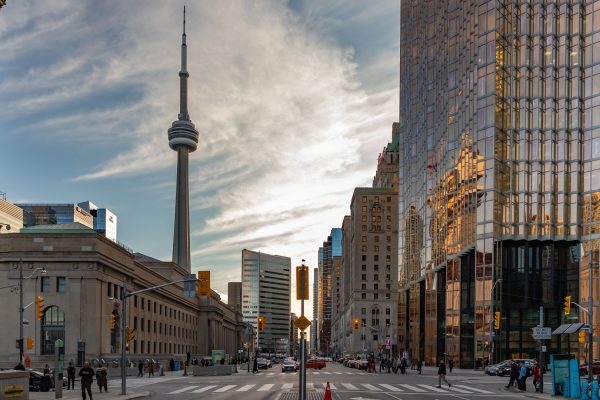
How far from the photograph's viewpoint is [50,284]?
63.8 m

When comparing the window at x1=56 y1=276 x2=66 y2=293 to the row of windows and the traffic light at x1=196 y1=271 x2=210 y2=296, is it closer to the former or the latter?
the row of windows

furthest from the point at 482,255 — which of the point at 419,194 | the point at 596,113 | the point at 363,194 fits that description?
the point at 363,194

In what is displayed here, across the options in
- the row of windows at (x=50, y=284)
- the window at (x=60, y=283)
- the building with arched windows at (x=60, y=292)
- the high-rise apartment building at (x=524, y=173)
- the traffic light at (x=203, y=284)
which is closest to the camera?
the traffic light at (x=203, y=284)

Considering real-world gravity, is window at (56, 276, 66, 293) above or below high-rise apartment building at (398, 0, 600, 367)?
below

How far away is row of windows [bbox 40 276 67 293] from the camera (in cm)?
6369

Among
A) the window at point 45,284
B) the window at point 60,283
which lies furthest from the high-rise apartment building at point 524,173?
the window at point 45,284

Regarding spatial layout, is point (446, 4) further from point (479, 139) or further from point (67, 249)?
point (67, 249)

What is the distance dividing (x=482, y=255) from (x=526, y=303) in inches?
371

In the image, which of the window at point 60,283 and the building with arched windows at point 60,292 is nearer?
the building with arched windows at point 60,292

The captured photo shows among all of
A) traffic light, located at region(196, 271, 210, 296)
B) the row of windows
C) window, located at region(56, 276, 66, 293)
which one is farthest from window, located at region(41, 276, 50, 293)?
traffic light, located at region(196, 271, 210, 296)

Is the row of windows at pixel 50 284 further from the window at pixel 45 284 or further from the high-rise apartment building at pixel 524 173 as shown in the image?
the high-rise apartment building at pixel 524 173

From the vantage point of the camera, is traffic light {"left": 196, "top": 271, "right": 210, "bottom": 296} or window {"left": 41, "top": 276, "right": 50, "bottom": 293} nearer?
traffic light {"left": 196, "top": 271, "right": 210, "bottom": 296}

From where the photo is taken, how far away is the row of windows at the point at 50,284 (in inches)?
2507

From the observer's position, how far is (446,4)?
100875mm
